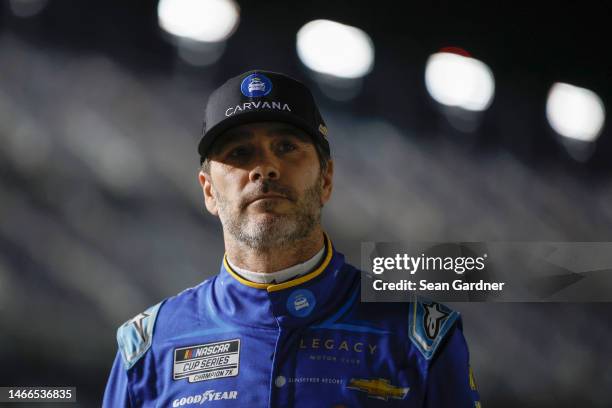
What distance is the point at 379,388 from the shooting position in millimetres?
1327

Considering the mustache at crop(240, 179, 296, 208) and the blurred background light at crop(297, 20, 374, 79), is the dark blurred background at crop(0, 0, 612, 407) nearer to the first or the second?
the blurred background light at crop(297, 20, 374, 79)

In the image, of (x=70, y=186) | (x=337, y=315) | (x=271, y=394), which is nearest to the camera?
(x=271, y=394)

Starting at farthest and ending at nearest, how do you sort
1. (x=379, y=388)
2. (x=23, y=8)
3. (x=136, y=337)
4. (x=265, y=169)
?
(x=23, y=8)
(x=136, y=337)
(x=265, y=169)
(x=379, y=388)

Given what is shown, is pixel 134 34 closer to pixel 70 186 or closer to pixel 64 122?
pixel 64 122

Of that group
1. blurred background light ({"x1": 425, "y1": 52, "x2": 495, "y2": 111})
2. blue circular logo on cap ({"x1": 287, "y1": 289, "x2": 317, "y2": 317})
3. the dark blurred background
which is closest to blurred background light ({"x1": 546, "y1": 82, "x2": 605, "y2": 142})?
the dark blurred background

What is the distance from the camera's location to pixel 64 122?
217 cm

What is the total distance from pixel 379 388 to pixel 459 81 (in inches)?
48.1

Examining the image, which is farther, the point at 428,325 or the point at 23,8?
the point at 23,8

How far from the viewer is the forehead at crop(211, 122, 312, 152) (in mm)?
1469

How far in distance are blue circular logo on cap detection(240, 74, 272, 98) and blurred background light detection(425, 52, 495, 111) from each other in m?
0.88

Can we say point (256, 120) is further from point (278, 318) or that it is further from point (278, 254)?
point (278, 318)

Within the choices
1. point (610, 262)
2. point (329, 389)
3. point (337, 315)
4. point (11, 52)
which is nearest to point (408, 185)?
point (610, 262)

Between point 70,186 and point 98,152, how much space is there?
13 centimetres

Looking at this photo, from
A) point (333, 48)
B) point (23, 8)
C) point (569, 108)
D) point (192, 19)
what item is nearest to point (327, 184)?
point (333, 48)
